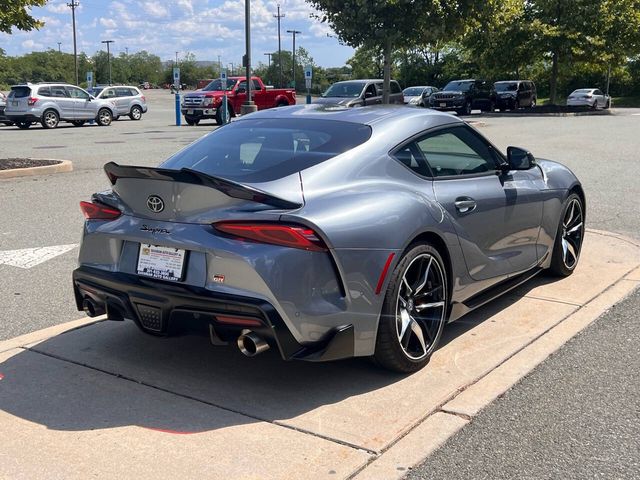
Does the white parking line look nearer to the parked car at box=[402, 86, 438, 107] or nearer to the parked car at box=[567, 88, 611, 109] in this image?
the parked car at box=[402, 86, 438, 107]

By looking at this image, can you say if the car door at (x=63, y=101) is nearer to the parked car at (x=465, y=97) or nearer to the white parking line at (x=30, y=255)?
the parked car at (x=465, y=97)

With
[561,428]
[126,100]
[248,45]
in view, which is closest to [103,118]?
[126,100]

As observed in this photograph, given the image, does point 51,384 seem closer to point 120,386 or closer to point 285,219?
point 120,386

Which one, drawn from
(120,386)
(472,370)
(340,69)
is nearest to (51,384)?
(120,386)

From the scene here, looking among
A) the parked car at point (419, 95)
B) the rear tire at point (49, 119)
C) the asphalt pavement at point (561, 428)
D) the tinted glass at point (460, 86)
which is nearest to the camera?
the asphalt pavement at point (561, 428)

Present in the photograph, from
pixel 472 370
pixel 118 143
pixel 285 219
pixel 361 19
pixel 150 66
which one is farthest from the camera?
pixel 150 66

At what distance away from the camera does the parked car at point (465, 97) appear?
37594mm

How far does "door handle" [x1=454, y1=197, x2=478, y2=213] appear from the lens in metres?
4.46

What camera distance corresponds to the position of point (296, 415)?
3.62 m

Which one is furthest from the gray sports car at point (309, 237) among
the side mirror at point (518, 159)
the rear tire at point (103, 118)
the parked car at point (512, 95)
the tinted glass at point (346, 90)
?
the parked car at point (512, 95)

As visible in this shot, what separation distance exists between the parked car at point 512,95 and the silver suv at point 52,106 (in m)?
22.4

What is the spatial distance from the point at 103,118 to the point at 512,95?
75.9 ft

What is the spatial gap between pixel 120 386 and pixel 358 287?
4.72ft

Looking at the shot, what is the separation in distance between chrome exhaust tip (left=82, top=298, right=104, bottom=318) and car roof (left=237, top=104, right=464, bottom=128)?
5.52ft
